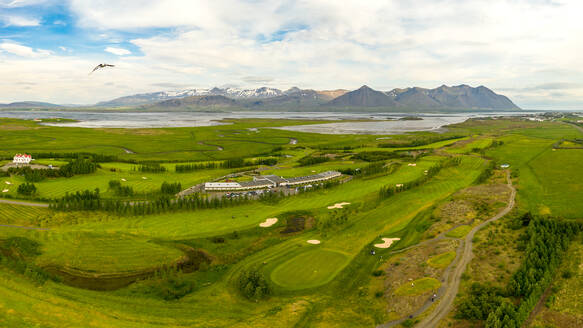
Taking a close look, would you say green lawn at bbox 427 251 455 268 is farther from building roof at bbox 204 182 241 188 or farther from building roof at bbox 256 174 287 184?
building roof at bbox 204 182 241 188

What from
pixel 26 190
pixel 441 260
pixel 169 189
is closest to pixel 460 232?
pixel 441 260

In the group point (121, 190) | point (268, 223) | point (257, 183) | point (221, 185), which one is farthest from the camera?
point (257, 183)

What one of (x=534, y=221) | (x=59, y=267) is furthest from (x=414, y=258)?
(x=59, y=267)

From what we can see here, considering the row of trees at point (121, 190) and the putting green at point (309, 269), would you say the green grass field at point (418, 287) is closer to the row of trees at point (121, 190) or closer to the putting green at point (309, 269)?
the putting green at point (309, 269)

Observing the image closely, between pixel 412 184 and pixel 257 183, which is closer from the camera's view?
pixel 412 184

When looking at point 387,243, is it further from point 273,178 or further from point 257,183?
point 273,178

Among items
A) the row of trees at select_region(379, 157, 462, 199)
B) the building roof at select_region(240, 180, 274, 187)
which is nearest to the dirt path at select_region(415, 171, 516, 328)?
the row of trees at select_region(379, 157, 462, 199)
